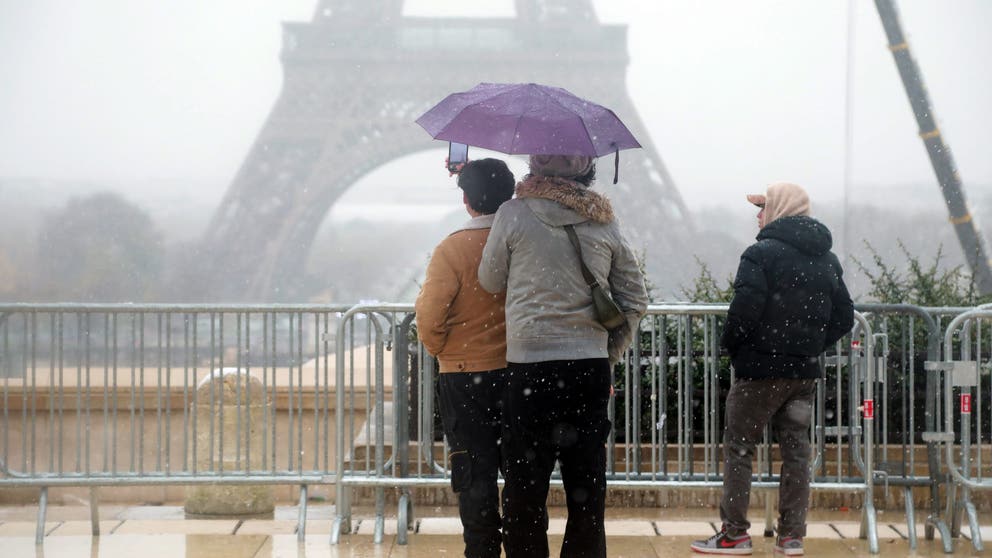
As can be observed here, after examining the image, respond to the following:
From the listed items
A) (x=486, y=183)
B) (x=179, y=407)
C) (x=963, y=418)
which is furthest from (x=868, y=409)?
(x=179, y=407)

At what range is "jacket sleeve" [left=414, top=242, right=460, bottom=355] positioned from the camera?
4.34 meters

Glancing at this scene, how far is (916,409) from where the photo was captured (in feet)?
22.9

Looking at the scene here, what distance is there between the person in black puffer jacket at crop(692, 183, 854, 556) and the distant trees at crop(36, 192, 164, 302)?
4731 cm

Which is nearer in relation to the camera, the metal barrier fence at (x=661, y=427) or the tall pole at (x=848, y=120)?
the metal barrier fence at (x=661, y=427)

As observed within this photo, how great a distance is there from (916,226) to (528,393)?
46197 millimetres

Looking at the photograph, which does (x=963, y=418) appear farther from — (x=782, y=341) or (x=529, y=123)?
(x=529, y=123)

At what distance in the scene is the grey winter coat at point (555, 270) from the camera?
413cm

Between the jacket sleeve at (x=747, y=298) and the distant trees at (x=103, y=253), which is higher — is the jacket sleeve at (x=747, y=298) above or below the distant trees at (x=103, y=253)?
below

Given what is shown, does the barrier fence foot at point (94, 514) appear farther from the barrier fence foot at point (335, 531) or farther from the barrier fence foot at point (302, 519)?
the barrier fence foot at point (335, 531)

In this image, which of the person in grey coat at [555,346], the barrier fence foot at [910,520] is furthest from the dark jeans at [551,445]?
the barrier fence foot at [910,520]

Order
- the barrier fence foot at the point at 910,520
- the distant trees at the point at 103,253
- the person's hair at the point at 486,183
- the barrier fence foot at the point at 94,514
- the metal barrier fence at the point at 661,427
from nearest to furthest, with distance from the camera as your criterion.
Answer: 1. the person's hair at the point at 486,183
2. the barrier fence foot at the point at 910,520
3. the metal barrier fence at the point at 661,427
4. the barrier fence foot at the point at 94,514
5. the distant trees at the point at 103,253

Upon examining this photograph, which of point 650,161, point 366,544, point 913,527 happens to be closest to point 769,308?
point 913,527

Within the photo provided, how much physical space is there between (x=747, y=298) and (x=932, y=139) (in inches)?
284

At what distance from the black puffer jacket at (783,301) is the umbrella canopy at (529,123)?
96cm
